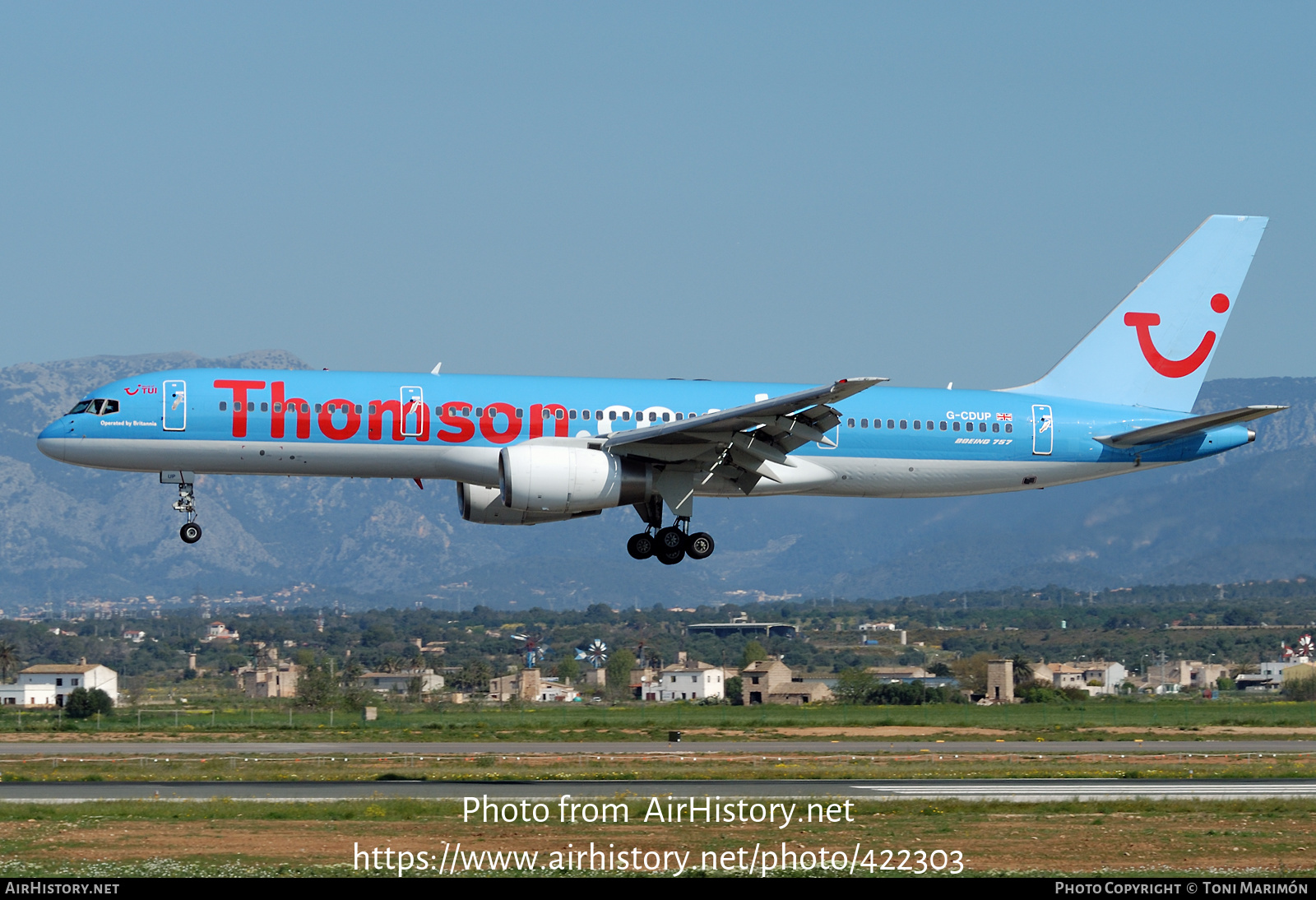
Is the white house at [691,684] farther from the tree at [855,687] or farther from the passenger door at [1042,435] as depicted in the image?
the passenger door at [1042,435]

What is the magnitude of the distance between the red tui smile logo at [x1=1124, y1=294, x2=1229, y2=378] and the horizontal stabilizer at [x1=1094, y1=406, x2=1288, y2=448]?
3.48 meters

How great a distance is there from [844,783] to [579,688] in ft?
232

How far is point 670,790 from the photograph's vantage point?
110 feet

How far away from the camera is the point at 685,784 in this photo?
34750mm

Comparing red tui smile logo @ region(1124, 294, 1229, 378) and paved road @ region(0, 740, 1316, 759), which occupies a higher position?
red tui smile logo @ region(1124, 294, 1229, 378)

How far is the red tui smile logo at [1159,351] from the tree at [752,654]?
75.1m

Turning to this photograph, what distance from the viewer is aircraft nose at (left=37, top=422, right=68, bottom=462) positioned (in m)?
38.6

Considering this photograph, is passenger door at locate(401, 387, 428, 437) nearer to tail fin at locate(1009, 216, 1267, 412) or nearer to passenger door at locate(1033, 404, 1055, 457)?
passenger door at locate(1033, 404, 1055, 457)

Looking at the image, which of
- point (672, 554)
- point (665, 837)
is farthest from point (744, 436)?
point (665, 837)

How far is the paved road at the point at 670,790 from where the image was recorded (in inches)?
1252

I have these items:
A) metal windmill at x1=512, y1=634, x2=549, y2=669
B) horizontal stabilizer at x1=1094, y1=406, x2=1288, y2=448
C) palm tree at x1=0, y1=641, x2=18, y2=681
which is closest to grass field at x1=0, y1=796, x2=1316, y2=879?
horizontal stabilizer at x1=1094, y1=406, x2=1288, y2=448

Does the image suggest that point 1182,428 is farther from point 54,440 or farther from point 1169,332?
point 54,440

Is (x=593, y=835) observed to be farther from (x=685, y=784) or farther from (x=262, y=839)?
(x=685, y=784)
